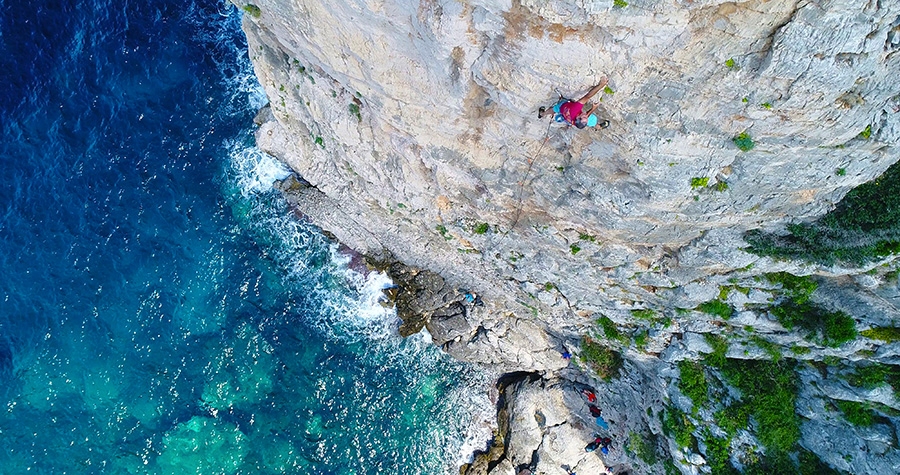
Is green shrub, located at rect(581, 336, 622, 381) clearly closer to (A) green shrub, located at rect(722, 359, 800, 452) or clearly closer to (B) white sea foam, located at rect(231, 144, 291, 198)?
(A) green shrub, located at rect(722, 359, 800, 452)

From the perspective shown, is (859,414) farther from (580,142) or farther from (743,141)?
(580,142)

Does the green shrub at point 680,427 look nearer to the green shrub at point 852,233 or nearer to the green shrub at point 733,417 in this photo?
the green shrub at point 733,417

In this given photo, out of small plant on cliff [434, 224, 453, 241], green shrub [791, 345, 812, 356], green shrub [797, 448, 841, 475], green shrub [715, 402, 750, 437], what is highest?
small plant on cliff [434, 224, 453, 241]

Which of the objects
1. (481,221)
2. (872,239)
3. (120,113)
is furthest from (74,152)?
(872,239)

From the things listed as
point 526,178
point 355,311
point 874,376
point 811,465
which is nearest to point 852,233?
point 874,376

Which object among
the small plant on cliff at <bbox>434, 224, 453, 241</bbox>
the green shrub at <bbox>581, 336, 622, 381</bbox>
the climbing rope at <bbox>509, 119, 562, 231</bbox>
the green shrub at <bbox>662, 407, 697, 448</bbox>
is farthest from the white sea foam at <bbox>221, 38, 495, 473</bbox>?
the climbing rope at <bbox>509, 119, 562, 231</bbox>

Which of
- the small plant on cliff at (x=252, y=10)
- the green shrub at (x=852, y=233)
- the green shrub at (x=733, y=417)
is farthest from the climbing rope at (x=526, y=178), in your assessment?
the small plant on cliff at (x=252, y=10)

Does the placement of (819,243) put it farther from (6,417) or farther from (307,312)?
(6,417)
